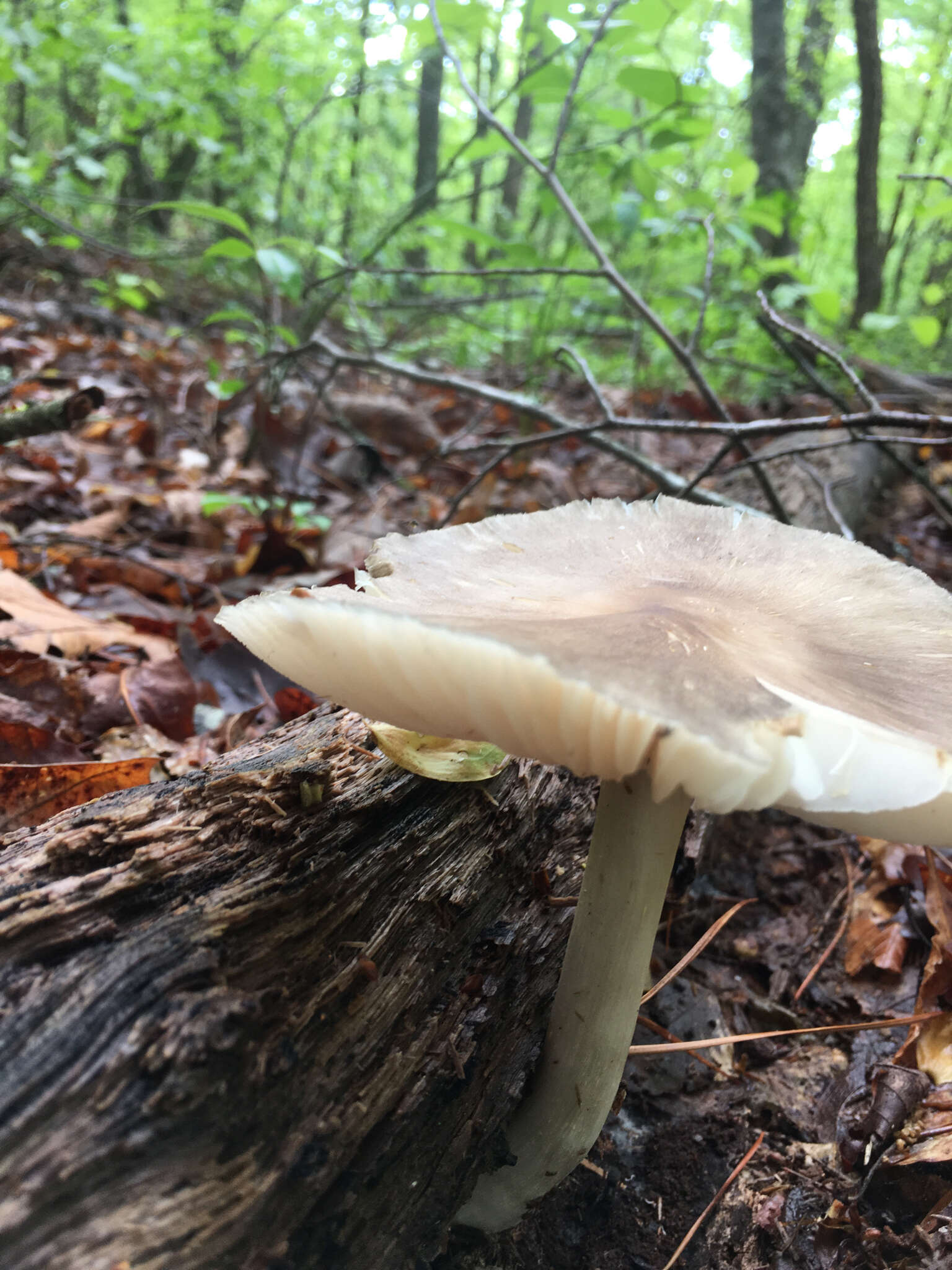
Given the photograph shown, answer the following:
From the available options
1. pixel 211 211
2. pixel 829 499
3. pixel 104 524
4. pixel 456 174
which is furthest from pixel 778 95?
pixel 104 524

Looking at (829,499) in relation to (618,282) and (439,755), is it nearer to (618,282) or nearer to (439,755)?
(618,282)

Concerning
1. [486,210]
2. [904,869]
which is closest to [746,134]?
[904,869]

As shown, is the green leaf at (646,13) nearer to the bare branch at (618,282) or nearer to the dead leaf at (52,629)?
the bare branch at (618,282)

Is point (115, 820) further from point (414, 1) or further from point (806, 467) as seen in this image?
point (414, 1)

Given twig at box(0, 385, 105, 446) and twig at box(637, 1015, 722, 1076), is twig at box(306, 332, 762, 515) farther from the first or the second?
twig at box(637, 1015, 722, 1076)

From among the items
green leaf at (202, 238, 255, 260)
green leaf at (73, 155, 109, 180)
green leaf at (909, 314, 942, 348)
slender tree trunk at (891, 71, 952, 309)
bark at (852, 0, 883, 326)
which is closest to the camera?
green leaf at (202, 238, 255, 260)

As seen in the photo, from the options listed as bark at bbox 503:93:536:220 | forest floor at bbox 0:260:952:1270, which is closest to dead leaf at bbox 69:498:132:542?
forest floor at bbox 0:260:952:1270
